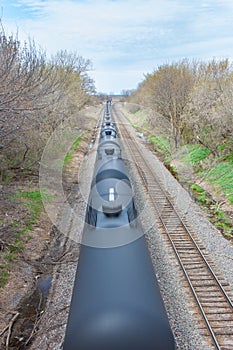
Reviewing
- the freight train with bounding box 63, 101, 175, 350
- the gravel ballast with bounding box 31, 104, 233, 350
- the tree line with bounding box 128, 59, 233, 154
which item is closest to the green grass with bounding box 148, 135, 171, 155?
the tree line with bounding box 128, 59, 233, 154

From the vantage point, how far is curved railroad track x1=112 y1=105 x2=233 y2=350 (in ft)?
22.8

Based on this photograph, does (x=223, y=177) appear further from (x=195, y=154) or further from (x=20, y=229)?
(x=20, y=229)

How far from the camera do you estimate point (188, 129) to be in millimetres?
24906

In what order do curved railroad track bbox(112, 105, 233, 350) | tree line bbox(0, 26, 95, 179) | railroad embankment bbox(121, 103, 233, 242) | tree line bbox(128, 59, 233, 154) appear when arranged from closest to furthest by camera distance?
curved railroad track bbox(112, 105, 233, 350)
tree line bbox(0, 26, 95, 179)
railroad embankment bbox(121, 103, 233, 242)
tree line bbox(128, 59, 233, 154)

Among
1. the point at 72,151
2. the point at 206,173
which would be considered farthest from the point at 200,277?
the point at 72,151

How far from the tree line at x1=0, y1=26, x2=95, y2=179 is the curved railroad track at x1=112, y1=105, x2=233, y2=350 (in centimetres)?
690

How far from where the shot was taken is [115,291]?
5.17 meters

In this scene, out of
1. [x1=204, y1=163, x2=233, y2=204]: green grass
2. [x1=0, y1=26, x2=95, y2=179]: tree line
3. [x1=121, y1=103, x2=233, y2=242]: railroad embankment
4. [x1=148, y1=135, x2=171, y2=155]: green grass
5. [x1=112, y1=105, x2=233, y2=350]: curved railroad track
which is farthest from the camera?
[x1=148, y1=135, x2=171, y2=155]: green grass

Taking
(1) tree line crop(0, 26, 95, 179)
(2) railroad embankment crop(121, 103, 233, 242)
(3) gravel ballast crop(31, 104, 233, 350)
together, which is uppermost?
(1) tree line crop(0, 26, 95, 179)

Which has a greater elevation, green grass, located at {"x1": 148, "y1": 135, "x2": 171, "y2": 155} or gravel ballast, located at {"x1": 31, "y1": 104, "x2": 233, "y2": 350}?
green grass, located at {"x1": 148, "y1": 135, "x2": 171, "y2": 155}

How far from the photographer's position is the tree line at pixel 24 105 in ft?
31.2

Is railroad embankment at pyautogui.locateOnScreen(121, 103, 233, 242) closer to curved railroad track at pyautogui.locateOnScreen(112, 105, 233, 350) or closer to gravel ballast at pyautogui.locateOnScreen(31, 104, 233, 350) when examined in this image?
gravel ballast at pyautogui.locateOnScreen(31, 104, 233, 350)

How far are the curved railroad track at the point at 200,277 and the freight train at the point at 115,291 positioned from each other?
2.51 metres

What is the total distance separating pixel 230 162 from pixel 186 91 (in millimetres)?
8723
